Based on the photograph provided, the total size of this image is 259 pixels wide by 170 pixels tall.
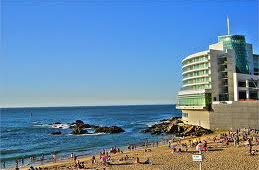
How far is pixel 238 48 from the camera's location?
8194 cm

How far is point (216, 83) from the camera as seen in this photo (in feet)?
249

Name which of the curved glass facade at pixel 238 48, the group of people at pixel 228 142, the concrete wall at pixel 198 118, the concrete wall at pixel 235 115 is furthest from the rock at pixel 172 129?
the group of people at pixel 228 142

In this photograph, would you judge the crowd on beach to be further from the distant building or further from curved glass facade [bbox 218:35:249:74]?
curved glass facade [bbox 218:35:249:74]

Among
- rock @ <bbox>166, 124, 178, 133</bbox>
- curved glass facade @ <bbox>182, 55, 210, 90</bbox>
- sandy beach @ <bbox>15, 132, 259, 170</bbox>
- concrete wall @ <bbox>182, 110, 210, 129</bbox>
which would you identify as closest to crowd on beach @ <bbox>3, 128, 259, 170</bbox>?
sandy beach @ <bbox>15, 132, 259, 170</bbox>

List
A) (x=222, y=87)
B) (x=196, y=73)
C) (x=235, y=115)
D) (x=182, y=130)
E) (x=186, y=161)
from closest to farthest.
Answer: (x=186, y=161)
(x=235, y=115)
(x=222, y=87)
(x=182, y=130)
(x=196, y=73)

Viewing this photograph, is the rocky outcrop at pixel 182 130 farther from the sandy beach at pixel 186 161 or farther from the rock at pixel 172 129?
the sandy beach at pixel 186 161

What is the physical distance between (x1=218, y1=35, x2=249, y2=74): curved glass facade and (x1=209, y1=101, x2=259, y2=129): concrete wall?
1458 centimetres

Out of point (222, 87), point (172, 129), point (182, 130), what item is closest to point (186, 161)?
point (182, 130)

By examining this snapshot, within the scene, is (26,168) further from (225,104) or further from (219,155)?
(225,104)

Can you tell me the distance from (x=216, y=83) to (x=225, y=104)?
7.64 meters

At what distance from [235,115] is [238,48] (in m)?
20.3

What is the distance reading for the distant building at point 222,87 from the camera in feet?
222

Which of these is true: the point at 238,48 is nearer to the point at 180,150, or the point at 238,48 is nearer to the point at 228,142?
the point at 228,142

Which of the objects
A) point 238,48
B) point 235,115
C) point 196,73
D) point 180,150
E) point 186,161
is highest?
point 238,48
